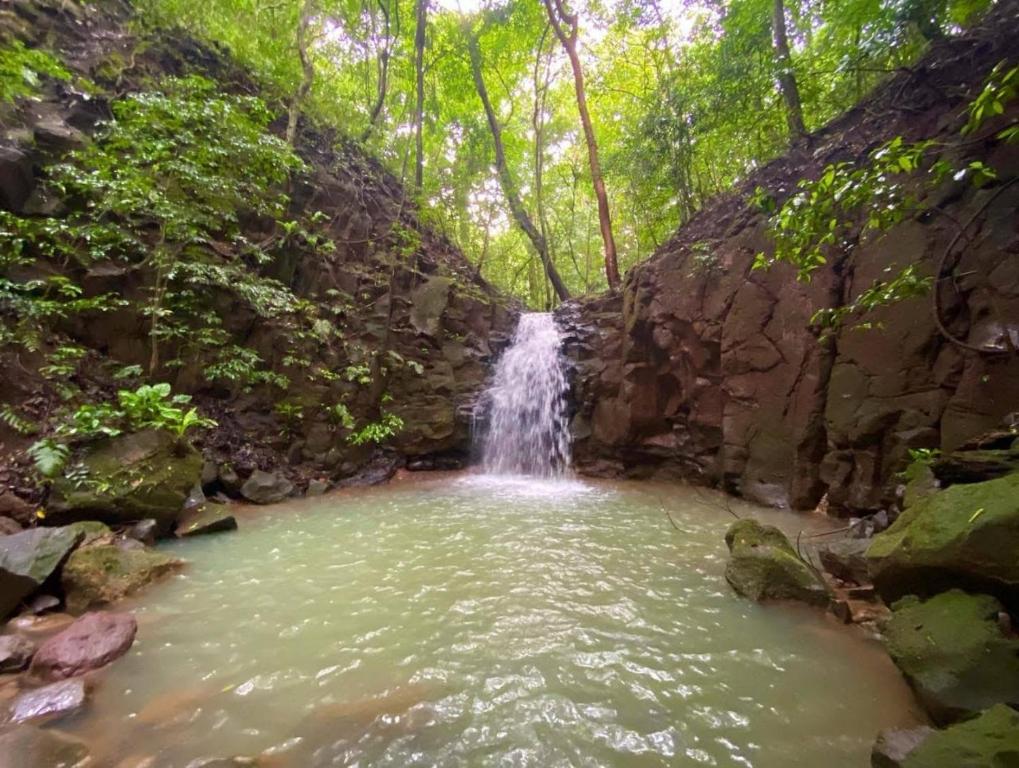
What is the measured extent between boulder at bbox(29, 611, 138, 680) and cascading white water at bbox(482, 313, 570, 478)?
720cm

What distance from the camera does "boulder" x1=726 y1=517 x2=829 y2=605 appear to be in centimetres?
350

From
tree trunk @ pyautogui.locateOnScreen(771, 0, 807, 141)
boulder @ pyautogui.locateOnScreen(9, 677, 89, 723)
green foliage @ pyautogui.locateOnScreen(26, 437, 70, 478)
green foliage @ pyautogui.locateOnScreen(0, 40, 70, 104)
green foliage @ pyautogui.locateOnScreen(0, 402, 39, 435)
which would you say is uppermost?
tree trunk @ pyautogui.locateOnScreen(771, 0, 807, 141)

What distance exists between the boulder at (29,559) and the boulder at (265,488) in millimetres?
3194

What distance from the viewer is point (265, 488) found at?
7.18m

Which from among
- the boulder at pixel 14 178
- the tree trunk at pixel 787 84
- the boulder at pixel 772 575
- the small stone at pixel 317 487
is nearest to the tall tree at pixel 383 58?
the boulder at pixel 14 178

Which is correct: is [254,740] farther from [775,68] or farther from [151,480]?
[775,68]

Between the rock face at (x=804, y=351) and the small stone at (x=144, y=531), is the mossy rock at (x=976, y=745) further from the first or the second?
the small stone at (x=144, y=531)

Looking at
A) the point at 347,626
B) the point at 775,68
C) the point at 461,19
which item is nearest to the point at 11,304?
the point at 347,626

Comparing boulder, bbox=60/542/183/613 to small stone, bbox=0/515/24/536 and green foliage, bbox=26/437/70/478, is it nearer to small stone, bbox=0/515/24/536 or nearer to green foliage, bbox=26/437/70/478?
small stone, bbox=0/515/24/536

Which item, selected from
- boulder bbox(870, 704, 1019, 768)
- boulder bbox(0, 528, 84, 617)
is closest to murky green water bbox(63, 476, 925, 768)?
boulder bbox(870, 704, 1019, 768)

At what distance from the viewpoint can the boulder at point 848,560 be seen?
3.73 metres

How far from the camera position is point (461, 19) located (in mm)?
13992

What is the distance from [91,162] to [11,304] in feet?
6.95

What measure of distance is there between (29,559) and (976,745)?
5679 mm
